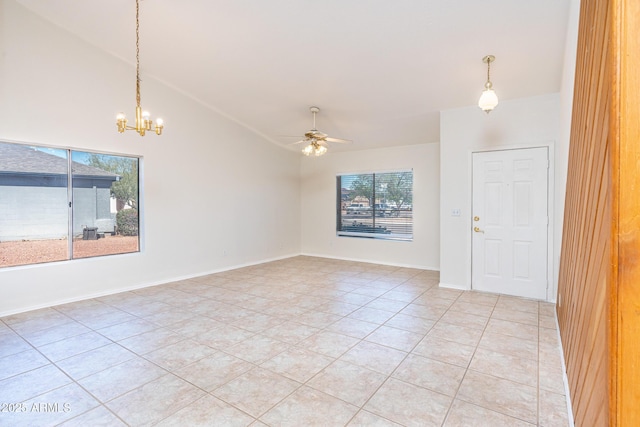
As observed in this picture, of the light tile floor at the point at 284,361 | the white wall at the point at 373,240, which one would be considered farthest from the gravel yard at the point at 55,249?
the white wall at the point at 373,240

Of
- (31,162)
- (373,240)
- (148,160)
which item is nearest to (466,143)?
(373,240)

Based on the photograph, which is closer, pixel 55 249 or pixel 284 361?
pixel 284 361

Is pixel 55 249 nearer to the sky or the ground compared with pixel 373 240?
nearer to the sky

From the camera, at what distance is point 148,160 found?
5.21 metres

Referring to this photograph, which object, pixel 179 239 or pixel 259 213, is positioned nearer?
pixel 179 239

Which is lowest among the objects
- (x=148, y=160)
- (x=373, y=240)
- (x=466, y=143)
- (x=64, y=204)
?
(x=373, y=240)

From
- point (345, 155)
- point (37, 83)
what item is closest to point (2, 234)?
point (37, 83)

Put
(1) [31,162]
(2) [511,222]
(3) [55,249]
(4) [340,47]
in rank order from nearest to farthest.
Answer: (4) [340,47], (1) [31,162], (3) [55,249], (2) [511,222]

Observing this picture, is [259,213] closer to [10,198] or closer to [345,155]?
[345,155]

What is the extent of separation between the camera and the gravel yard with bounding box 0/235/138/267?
4.01 m

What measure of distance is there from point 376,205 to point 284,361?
5247 mm

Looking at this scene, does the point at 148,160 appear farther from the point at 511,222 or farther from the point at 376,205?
the point at 511,222

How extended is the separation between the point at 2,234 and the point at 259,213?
166 inches

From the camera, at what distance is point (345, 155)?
25.3 ft
